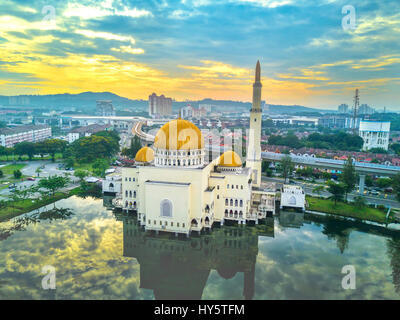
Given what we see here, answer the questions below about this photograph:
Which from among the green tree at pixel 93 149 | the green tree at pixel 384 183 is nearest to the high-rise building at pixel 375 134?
the green tree at pixel 384 183

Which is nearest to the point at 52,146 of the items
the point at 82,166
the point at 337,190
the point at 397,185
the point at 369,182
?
the point at 82,166

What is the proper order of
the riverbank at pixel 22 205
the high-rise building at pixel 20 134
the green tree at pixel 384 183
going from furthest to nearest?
the high-rise building at pixel 20 134, the green tree at pixel 384 183, the riverbank at pixel 22 205

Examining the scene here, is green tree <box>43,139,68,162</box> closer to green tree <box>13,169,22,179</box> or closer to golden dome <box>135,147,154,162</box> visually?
green tree <box>13,169,22,179</box>

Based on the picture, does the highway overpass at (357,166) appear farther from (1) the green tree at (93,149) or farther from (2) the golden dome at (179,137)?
(2) the golden dome at (179,137)

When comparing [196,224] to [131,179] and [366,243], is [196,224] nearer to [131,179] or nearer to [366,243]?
[131,179]

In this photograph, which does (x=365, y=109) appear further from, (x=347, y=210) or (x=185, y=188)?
(x=185, y=188)

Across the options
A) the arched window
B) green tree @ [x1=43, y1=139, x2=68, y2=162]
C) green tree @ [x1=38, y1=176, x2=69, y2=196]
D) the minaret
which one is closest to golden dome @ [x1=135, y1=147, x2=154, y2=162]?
the arched window

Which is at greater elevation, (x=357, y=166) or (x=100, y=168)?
(x=357, y=166)
